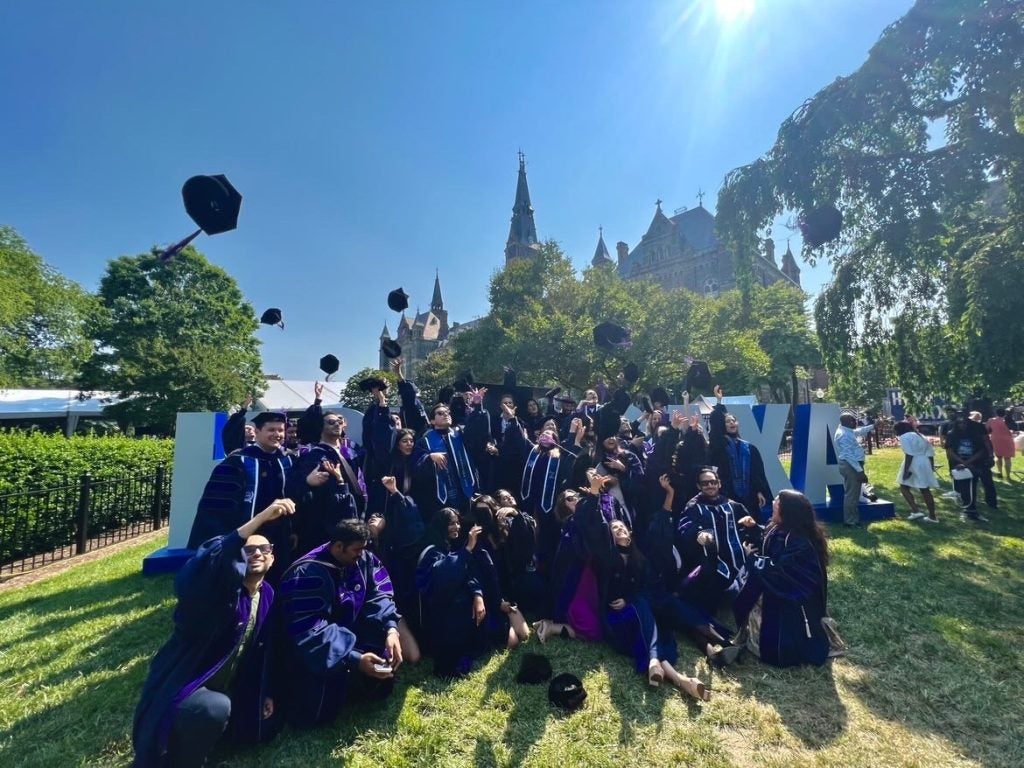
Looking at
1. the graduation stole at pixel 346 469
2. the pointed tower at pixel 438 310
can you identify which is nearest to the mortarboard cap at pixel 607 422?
the graduation stole at pixel 346 469

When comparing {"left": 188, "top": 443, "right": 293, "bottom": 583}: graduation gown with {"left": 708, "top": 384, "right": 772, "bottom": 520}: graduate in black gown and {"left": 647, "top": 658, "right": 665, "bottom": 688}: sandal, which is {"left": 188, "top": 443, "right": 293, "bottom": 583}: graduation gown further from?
{"left": 708, "top": 384, "right": 772, "bottom": 520}: graduate in black gown

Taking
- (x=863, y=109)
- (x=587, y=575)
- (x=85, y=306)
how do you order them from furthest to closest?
(x=85, y=306)
(x=863, y=109)
(x=587, y=575)

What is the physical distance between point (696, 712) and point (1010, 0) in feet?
43.6

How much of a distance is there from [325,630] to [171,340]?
29.8 metres

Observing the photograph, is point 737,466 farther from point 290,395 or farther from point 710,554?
point 290,395

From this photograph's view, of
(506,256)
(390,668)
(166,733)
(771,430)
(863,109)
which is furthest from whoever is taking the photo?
(506,256)

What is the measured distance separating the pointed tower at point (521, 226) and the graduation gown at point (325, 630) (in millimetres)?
64263

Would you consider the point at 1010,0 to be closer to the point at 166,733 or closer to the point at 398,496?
the point at 398,496

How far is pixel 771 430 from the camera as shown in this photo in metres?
8.12

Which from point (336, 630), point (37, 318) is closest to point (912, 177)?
point (336, 630)

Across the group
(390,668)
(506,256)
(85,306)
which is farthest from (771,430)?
(506,256)

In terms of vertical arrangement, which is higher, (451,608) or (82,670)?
(451,608)

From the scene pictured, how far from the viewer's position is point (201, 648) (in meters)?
2.64

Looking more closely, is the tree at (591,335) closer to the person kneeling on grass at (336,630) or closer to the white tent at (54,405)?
the person kneeling on grass at (336,630)
